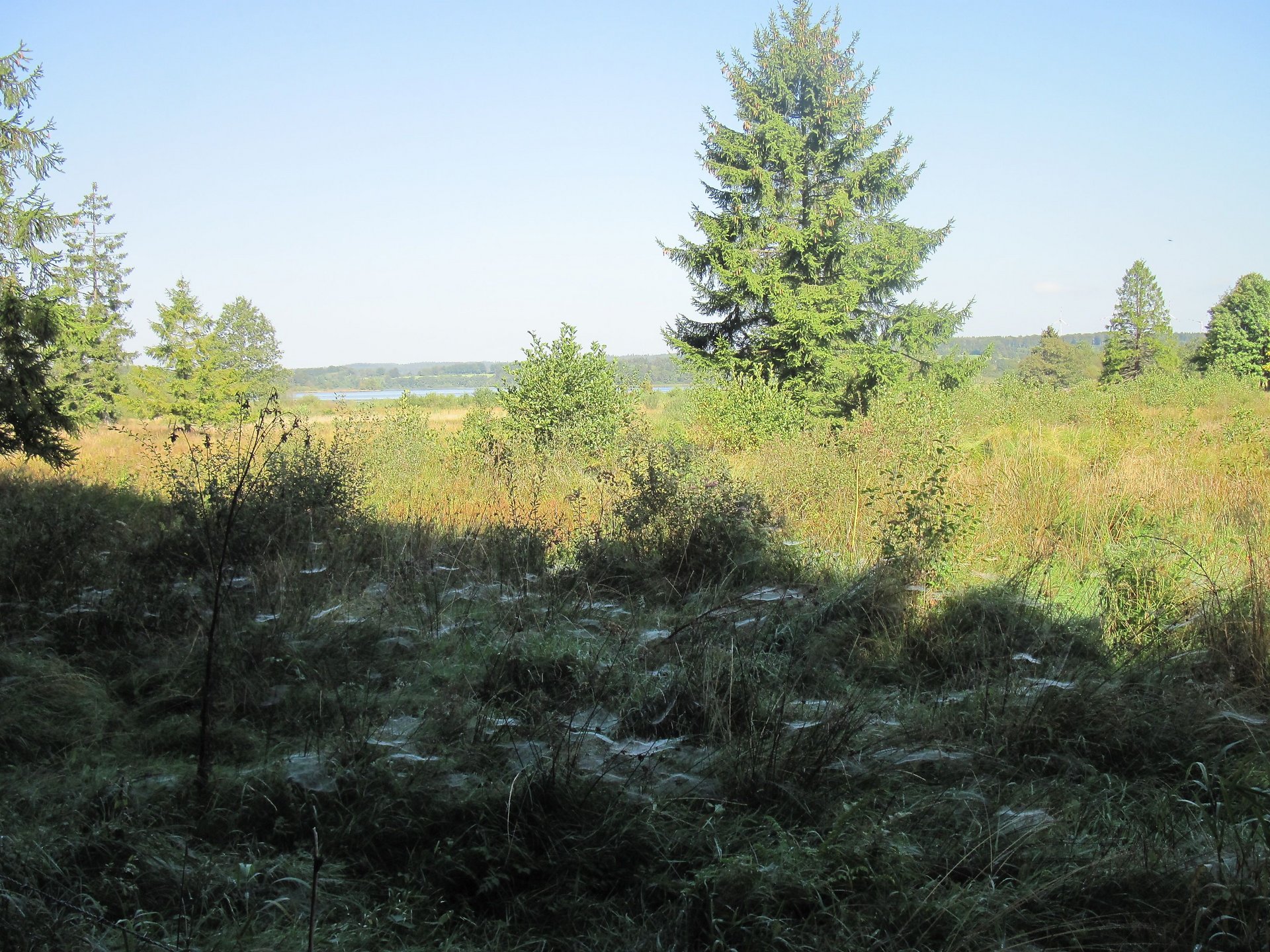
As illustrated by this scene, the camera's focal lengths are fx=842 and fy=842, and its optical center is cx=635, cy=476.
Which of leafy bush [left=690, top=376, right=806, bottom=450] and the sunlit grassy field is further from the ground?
leafy bush [left=690, top=376, right=806, bottom=450]

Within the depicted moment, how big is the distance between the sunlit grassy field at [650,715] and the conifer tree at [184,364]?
914 inches

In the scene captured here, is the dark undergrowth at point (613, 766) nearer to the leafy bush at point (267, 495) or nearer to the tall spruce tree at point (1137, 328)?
the leafy bush at point (267, 495)

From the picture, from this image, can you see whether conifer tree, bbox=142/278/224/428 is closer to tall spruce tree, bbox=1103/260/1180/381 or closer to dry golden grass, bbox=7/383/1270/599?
dry golden grass, bbox=7/383/1270/599

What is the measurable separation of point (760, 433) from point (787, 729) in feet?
37.4

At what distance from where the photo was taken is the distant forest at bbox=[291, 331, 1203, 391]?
2073 cm

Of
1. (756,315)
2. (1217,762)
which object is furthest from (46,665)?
(756,315)

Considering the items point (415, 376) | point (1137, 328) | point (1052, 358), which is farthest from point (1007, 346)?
point (415, 376)

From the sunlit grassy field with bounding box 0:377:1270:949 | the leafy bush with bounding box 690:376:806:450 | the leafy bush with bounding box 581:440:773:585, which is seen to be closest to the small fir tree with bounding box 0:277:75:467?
the sunlit grassy field with bounding box 0:377:1270:949

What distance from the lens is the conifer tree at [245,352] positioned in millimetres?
29938

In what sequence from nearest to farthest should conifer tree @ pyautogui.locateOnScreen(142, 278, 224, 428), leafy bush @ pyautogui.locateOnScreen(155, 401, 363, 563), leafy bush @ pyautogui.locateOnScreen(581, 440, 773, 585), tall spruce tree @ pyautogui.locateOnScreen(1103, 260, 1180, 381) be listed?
leafy bush @ pyautogui.locateOnScreen(155, 401, 363, 563)
leafy bush @ pyautogui.locateOnScreen(581, 440, 773, 585)
conifer tree @ pyautogui.locateOnScreen(142, 278, 224, 428)
tall spruce tree @ pyautogui.locateOnScreen(1103, 260, 1180, 381)

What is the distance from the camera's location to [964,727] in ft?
11.8

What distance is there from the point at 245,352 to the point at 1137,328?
44.7 m

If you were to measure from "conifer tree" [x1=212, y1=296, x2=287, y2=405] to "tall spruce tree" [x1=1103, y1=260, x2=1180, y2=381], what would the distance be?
38.4 meters

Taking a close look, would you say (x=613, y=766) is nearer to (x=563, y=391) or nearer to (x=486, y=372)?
(x=563, y=391)
